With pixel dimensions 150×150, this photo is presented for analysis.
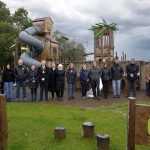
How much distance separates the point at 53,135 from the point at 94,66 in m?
9.28

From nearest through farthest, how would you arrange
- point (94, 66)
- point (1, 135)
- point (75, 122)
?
point (1, 135), point (75, 122), point (94, 66)

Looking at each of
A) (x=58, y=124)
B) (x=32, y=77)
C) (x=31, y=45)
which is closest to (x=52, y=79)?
(x=32, y=77)

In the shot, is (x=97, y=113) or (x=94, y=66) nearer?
(x=97, y=113)

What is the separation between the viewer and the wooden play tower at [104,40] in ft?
86.1

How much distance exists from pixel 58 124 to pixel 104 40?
16.0m

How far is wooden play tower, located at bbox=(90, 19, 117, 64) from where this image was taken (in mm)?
26234

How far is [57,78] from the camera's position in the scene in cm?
1809

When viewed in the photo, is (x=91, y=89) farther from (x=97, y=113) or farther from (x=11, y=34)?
(x=11, y=34)

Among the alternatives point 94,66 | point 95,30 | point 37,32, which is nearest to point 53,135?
point 94,66

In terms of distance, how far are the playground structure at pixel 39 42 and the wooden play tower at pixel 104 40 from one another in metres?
4.82

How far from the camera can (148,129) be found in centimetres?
743

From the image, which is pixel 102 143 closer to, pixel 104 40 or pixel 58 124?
pixel 58 124

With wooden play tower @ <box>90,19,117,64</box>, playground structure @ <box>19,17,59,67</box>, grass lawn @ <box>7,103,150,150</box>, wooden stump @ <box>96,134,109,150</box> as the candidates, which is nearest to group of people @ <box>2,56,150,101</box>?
grass lawn @ <box>7,103,150,150</box>

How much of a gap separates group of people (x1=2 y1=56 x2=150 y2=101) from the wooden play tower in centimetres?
651
